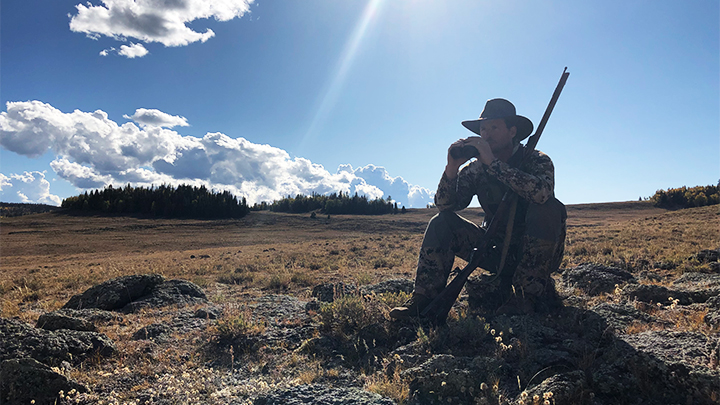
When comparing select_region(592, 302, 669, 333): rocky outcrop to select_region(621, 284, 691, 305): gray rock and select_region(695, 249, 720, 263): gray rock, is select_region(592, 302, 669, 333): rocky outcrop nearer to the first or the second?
select_region(621, 284, 691, 305): gray rock

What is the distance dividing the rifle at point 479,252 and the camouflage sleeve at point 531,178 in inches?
7.2

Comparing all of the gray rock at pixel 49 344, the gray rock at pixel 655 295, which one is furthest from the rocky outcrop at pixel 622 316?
the gray rock at pixel 49 344

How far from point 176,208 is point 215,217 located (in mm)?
5654

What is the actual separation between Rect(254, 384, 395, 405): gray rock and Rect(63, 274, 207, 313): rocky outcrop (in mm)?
4148

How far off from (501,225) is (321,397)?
9.23 ft

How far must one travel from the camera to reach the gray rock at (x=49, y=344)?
9.84 ft

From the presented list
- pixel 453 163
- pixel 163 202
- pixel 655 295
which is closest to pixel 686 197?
pixel 655 295

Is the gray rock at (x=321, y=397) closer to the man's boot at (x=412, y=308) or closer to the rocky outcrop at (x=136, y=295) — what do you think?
the man's boot at (x=412, y=308)

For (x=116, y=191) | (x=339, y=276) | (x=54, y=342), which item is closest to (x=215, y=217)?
(x=116, y=191)

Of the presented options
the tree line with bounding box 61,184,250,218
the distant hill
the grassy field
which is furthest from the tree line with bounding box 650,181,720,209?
the distant hill

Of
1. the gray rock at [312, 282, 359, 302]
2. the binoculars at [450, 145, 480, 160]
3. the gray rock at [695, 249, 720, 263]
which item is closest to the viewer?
the binoculars at [450, 145, 480, 160]

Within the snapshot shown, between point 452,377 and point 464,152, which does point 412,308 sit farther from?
point 464,152

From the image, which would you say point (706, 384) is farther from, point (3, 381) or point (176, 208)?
point (176, 208)

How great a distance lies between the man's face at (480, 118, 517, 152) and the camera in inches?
167
